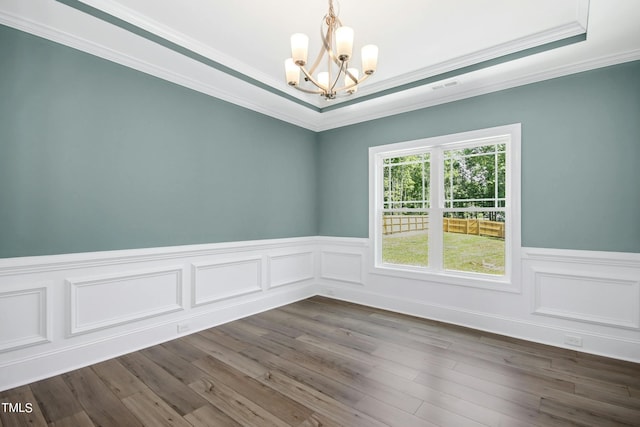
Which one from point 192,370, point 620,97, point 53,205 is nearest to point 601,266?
point 620,97

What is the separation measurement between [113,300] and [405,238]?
3443mm

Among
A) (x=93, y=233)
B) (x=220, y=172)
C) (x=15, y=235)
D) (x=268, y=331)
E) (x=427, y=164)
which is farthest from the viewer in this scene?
(x=427, y=164)

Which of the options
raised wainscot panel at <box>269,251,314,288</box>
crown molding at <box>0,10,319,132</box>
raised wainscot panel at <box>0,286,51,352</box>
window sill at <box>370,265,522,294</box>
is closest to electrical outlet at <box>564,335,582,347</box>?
window sill at <box>370,265,522,294</box>

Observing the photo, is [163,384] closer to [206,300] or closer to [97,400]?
[97,400]

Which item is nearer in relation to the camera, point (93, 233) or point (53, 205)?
point (53, 205)

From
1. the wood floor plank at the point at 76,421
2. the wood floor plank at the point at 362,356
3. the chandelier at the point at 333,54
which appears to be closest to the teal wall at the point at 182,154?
the wood floor plank at the point at 76,421

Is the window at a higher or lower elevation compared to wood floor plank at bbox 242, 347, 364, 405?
higher

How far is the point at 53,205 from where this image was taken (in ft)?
8.28

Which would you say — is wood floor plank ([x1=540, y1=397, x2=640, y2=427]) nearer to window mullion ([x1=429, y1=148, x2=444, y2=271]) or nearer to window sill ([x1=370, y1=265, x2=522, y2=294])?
window sill ([x1=370, y1=265, x2=522, y2=294])

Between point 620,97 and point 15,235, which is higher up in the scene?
point 620,97

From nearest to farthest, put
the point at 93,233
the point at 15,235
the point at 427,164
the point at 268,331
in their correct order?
the point at 15,235 → the point at 93,233 → the point at 268,331 → the point at 427,164

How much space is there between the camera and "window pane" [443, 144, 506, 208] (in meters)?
3.57

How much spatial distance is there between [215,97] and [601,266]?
4.40 metres

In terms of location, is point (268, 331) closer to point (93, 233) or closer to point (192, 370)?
point (192, 370)
